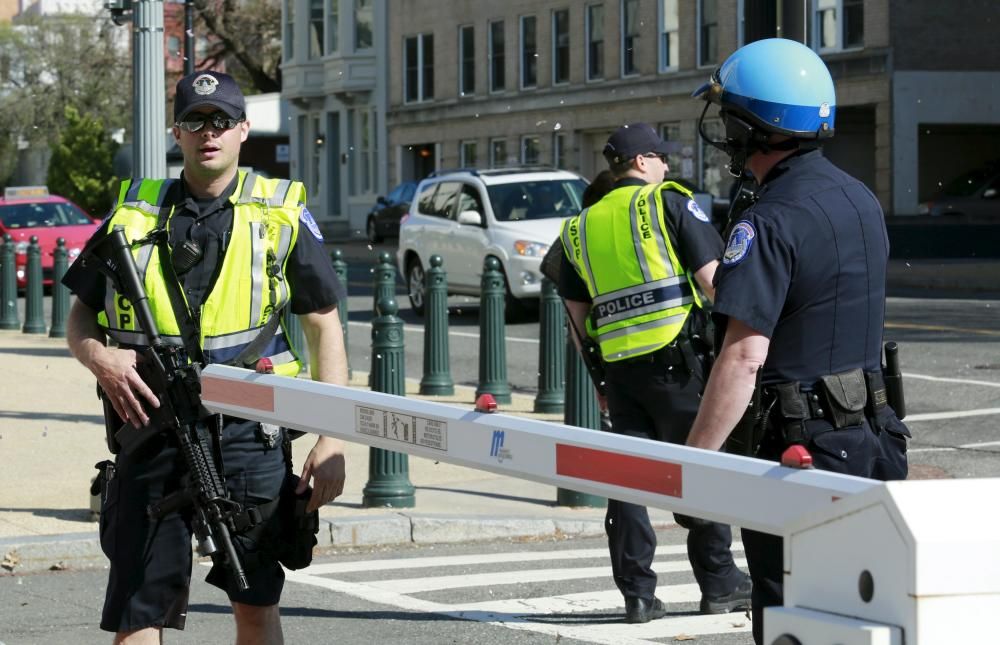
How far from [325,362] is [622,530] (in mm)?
2436

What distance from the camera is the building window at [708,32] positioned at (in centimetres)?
4147

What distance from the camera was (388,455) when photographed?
941 centimetres

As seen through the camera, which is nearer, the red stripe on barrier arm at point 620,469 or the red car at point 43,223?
the red stripe on barrier arm at point 620,469

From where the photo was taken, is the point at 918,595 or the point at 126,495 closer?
the point at 918,595

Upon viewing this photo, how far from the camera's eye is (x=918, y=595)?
2.65 meters

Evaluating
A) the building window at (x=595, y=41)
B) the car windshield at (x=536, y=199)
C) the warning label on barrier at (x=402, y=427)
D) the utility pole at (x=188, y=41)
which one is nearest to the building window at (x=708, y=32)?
the building window at (x=595, y=41)

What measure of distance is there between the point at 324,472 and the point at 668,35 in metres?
39.5

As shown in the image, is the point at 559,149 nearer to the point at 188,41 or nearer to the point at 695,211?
the point at 188,41

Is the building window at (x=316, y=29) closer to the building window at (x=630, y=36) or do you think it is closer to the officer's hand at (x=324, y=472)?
the building window at (x=630, y=36)

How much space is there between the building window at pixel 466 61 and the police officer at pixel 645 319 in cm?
4508

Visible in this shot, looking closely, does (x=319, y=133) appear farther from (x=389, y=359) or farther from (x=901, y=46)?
(x=389, y=359)

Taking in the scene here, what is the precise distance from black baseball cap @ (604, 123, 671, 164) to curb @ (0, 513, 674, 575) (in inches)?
104

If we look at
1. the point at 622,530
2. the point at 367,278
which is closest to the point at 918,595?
the point at 622,530

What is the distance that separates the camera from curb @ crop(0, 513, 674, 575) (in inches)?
331
